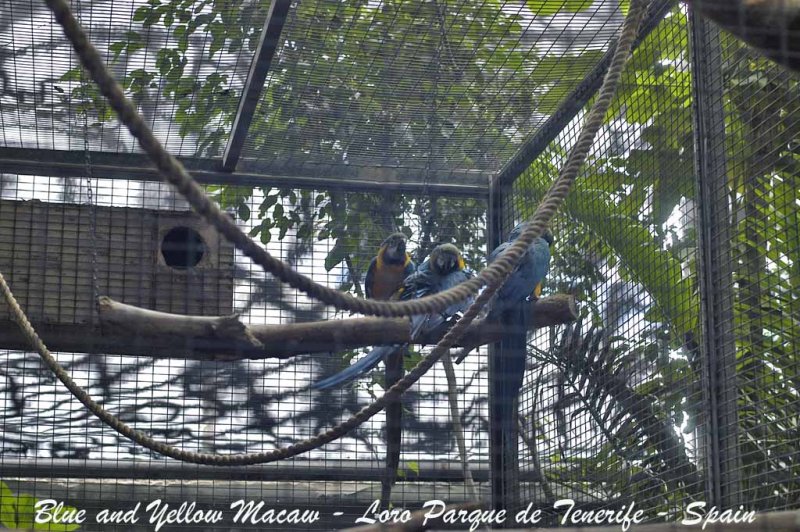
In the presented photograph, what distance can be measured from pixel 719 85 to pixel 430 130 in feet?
3.99

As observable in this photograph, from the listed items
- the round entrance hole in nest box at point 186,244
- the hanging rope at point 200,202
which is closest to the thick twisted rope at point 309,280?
the hanging rope at point 200,202

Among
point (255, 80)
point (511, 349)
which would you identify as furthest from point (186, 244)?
point (511, 349)

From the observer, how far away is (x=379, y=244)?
152 inches

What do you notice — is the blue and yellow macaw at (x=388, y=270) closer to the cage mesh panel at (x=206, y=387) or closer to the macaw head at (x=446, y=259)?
the cage mesh panel at (x=206, y=387)

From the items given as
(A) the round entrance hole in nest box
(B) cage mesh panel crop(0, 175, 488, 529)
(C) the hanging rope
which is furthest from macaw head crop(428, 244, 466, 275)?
(C) the hanging rope

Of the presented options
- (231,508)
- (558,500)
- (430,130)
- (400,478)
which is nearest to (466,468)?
(400,478)

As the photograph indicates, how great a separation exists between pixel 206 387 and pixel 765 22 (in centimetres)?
274

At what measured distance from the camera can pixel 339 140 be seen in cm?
326

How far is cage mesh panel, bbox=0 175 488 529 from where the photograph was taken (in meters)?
3.13

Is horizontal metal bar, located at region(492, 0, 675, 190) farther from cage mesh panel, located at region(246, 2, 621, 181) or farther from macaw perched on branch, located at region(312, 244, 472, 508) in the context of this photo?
macaw perched on branch, located at region(312, 244, 472, 508)

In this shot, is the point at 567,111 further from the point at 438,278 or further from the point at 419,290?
the point at 419,290

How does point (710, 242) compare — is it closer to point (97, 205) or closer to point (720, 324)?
point (720, 324)

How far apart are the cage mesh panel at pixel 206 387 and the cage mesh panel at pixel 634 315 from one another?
0.64 m

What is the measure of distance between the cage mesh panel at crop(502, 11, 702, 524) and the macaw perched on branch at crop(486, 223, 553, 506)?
12 cm
